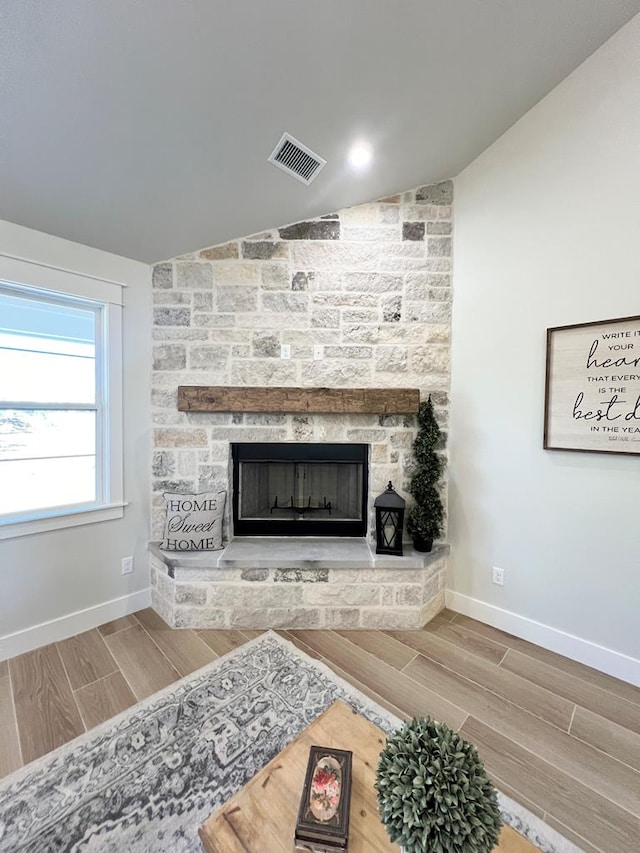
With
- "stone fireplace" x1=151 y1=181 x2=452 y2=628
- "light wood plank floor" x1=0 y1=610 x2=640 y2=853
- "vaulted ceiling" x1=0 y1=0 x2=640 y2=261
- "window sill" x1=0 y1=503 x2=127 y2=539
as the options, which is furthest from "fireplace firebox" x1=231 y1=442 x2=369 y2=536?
"vaulted ceiling" x1=0 y1=0 x2=640 y2=261

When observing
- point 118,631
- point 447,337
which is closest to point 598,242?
point 447,337

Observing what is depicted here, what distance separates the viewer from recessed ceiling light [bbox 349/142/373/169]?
185 cm

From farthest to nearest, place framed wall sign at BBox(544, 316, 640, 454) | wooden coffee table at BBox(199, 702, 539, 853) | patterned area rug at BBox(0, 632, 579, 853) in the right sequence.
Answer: framed wall sign at BBox(544, 316, 640, 454)
patterned area rug at BBox(0, 632, 579, 853)
wooden coffee table at BBox(199, 702, 539, 853)

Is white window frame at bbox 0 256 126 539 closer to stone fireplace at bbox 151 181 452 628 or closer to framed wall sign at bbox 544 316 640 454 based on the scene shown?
stone fireplace at bbox 151 181 452 628

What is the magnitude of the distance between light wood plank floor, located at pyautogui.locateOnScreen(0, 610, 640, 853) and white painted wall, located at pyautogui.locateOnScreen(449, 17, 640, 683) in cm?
28

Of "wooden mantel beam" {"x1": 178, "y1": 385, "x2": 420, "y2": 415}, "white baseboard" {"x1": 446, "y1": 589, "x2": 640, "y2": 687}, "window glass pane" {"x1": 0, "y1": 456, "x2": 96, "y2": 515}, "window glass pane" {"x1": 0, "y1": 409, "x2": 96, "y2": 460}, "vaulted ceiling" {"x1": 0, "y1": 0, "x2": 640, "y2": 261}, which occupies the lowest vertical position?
"white baseboard" {"x1": 446, "y1": 589, "x2": 640, "y2": 687}

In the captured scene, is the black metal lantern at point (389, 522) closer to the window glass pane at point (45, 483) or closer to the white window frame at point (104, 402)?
the white window frame at point (104, 402)

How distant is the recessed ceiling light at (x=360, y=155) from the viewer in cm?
185

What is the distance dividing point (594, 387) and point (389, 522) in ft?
4.51

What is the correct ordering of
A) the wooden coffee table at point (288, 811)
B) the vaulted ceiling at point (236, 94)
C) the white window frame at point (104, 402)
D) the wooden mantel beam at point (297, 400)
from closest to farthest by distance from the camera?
1. the wooden coffee table at point (288, 811)
2. the vaulted ceiling at point (236, 94)
3. the white window frame at point (104, 402)
4. the wooden mantel beam at point (297, 400)

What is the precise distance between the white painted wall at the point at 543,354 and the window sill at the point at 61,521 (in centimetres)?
230

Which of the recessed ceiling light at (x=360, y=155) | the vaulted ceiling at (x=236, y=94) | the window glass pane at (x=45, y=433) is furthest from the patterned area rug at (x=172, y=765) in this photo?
the recessed ceiling light at (x=360, y=155)

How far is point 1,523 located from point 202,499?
3.41 ft

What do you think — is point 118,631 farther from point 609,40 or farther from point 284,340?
point 609,40
